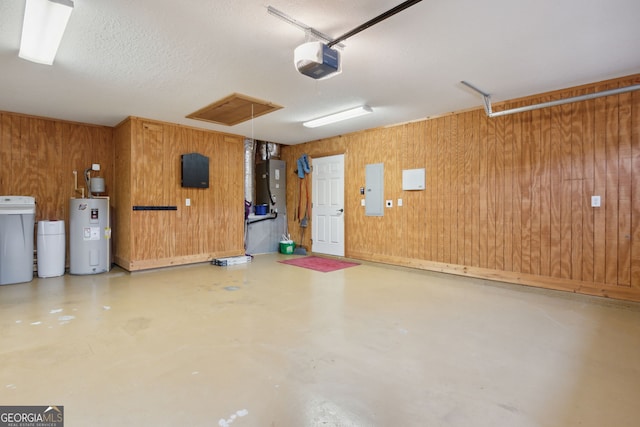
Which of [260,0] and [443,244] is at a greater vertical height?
[260,0]

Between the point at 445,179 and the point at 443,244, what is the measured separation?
105 centimetres

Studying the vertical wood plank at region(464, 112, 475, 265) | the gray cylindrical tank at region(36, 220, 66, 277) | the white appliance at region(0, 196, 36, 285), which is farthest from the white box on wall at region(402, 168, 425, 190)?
the white appliance at region(0, 196, 36, 285)

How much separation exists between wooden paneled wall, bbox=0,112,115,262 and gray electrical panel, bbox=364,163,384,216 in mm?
4895

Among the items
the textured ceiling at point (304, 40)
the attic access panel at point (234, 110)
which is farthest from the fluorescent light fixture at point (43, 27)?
the attic access panel at point (234, 110)

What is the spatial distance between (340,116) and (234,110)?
1.65 meters

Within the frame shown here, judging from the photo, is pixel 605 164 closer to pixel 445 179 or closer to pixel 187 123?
pixel 445 179

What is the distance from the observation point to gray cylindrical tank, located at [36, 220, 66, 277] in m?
4.72

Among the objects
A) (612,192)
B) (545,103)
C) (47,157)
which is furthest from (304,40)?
(47,157)

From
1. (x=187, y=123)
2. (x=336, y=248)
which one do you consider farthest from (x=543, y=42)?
(x=187, y=123)

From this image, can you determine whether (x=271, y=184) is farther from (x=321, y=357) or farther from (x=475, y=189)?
(x=321, y=357)

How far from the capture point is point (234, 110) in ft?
15.9

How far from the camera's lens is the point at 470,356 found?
2.38m

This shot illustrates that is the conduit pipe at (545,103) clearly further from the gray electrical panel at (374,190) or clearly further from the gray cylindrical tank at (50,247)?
the gray cylindrical tank at (50,247)

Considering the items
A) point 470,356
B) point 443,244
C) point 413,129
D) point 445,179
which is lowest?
point 470,356
